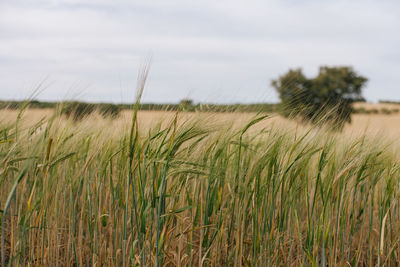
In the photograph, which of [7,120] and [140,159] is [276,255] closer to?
[140,159]

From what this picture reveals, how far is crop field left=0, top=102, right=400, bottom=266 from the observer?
187 centimetres

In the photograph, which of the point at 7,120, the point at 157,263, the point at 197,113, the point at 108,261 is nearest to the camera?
the point at 157,263

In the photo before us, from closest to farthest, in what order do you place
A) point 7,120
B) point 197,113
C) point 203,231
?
point 197,113, point 203,231, point 7,120

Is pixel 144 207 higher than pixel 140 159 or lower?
lower

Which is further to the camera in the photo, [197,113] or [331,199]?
[331,199]

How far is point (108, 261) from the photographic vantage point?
227 cm

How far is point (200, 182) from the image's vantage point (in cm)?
229

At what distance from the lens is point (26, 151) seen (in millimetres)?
2246

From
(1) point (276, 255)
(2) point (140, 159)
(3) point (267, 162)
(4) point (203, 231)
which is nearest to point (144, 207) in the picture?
(2) point (140, 159)

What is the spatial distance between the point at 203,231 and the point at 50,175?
87 cm

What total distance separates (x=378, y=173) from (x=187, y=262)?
3.95 feet

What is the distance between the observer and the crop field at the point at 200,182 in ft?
6.13

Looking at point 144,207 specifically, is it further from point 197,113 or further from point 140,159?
point 197,113

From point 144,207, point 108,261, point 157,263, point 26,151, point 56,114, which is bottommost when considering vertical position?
point 108,261
